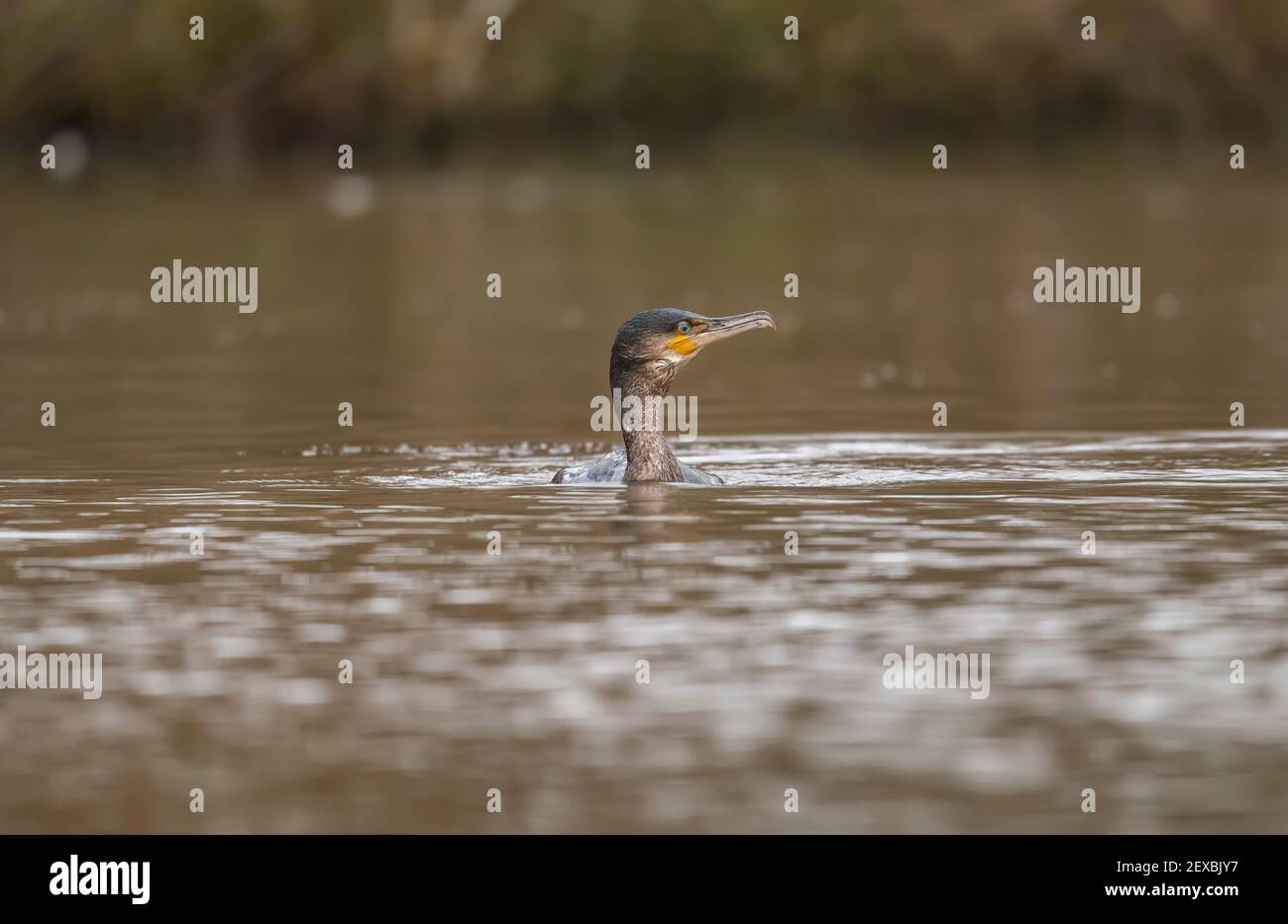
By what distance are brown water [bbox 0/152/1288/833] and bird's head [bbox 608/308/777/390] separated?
0.74 metres

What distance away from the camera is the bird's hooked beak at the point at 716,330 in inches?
641

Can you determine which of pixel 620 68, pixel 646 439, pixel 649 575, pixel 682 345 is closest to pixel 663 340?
pixel 682 345

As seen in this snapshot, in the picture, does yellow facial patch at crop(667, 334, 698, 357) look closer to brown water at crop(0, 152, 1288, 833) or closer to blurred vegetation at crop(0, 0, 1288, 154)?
brown water at crop(0, 152, 1288, 833)

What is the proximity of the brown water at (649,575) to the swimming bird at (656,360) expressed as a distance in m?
0.23

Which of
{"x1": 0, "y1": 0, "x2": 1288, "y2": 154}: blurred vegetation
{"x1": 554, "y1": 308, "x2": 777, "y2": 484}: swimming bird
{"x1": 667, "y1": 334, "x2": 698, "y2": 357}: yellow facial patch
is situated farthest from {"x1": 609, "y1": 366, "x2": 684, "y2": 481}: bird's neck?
{"x1": 0, "y1": 0, "x2": 1288, "y2": 154}: blurred vegetation

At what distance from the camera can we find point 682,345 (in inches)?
648

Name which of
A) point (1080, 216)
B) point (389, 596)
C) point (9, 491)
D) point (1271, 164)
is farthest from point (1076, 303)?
point (1271, 164)

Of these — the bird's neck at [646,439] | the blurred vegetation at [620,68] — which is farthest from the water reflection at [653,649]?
the blurred vegetation at [620,68]

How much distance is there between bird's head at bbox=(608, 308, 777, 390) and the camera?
16.3 m

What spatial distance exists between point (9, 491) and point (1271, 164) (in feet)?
145

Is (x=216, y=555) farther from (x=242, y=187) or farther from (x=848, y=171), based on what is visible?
(x=848, y=171)

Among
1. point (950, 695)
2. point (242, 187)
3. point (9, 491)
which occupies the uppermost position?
point (242, 187)

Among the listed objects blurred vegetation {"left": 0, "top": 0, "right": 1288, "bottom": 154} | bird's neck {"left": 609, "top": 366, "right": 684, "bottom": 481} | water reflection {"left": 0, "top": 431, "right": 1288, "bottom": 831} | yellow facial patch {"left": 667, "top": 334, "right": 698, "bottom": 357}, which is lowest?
water reflection {"left": 0, "top": 431, "right": 1288, "bottom": 831}

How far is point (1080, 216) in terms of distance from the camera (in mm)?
43812
